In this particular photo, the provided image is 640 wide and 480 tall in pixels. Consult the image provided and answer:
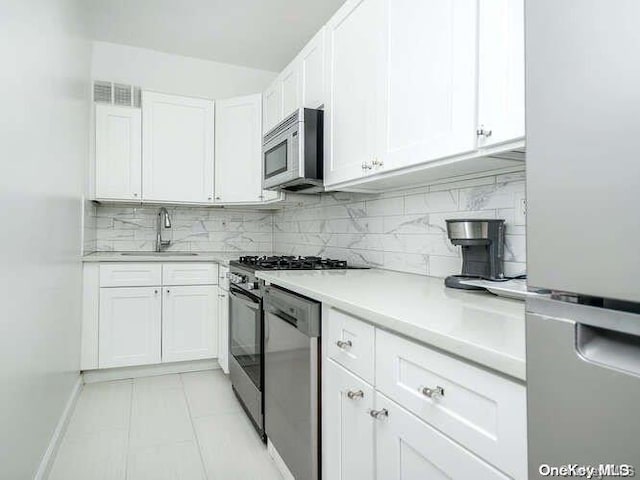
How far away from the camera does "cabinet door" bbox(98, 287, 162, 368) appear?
304 centimetres

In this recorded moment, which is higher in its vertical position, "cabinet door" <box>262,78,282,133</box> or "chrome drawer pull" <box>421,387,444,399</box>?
"cabinet door" <box>262,78,282,133</box>

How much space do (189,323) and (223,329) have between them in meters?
0.31

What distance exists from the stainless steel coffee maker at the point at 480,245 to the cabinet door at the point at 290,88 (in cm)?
154

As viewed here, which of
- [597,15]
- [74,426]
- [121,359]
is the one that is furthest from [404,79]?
[121,359]

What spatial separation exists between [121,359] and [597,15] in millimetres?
3358

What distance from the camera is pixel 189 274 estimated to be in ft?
10.7

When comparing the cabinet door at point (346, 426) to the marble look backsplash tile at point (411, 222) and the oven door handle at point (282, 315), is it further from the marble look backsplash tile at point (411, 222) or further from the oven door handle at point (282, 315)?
the marble look backsplash tile at point (411, 222)

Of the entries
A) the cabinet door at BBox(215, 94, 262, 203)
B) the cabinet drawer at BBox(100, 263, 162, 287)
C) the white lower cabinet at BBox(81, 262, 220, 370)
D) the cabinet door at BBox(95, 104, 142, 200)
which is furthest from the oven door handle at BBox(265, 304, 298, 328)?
the cabinet door at BBox(95, 104, 142, 200)

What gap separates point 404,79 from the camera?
62.3 inches

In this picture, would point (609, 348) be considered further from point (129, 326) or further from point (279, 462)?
point (129, 326)

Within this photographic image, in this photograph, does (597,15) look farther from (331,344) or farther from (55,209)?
(55,209)

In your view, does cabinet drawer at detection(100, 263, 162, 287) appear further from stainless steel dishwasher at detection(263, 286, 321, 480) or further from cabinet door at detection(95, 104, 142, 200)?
stainless steel dishwasher at detection(263, 286, 321, 480)

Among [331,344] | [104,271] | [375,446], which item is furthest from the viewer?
[104,271]

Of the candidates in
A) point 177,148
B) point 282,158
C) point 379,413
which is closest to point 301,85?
point 282,158
